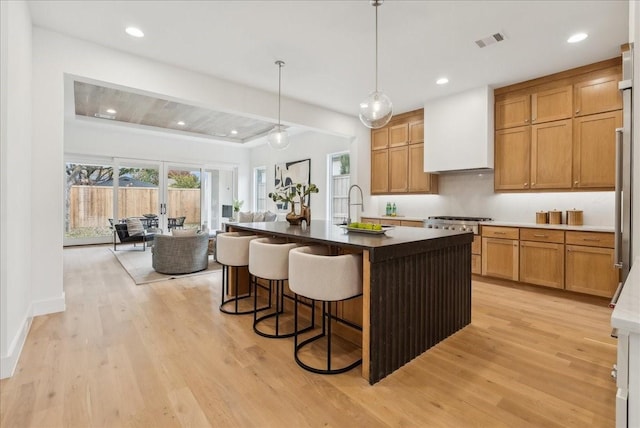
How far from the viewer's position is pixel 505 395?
1880 mm

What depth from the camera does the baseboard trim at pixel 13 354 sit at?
6.62ft

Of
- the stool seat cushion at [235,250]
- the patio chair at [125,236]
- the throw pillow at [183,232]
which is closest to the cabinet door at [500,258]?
the stool seat cushion at [235,250]

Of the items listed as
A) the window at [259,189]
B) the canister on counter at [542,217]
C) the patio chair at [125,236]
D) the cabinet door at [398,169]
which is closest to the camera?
the canister on counter at [542,217]

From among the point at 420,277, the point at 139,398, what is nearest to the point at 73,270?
the point at 139,398

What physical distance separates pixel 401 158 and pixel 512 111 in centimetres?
191

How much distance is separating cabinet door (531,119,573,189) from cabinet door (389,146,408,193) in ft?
6.72

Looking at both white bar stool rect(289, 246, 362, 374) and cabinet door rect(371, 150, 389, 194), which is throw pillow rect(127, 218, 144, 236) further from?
white bar stool rect(289, 246, 362, 374)

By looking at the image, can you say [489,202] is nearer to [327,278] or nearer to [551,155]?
[551,155]

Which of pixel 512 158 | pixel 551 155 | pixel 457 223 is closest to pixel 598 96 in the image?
pixel 551 155

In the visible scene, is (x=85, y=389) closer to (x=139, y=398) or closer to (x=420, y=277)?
(x=139, y=398)

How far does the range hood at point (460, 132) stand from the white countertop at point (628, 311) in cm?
411

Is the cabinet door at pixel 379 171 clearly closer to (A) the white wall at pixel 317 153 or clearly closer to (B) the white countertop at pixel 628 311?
(A) the white wall at pixel 317 153

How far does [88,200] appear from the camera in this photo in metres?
7.71

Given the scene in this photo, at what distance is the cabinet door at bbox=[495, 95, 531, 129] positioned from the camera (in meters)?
4.31
